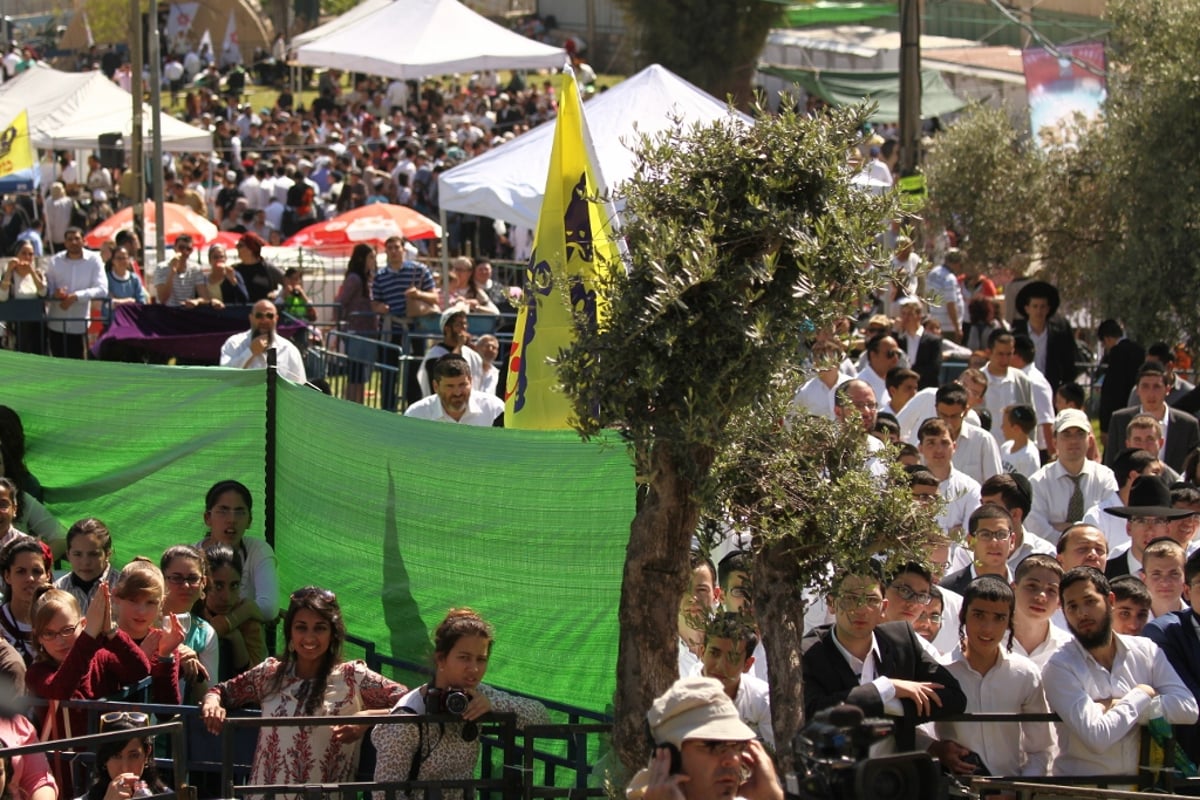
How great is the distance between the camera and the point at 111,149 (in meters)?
26.1

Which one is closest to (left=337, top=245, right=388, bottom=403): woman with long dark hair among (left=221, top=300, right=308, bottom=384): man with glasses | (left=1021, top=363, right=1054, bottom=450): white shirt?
(left=221, top=300, right=308, bottom=384): man with glasses

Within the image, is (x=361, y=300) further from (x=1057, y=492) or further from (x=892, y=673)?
(x=892, y=673)

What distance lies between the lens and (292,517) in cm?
859

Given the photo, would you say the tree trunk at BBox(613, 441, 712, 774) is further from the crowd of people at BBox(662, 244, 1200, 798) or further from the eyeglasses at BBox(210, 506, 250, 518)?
the eyeglasses at BBox(210, 506, 250, 518)

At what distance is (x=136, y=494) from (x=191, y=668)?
240 centimetres

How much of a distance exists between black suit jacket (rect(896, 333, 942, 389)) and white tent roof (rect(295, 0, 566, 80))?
11.3 m

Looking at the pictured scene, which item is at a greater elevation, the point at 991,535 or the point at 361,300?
the point at 991,535

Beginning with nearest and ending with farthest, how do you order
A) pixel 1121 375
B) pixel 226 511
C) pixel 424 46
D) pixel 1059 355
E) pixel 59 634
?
pixel 59 634
pixel 226 511
pixel 1121 375
pixel 1059 355
pixel 424 46

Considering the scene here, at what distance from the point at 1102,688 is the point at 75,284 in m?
12.8

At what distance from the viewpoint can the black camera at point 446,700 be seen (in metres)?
6.34

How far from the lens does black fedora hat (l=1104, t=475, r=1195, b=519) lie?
8.82 metres

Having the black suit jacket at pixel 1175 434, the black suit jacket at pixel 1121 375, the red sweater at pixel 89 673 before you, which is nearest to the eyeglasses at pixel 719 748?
the red sweater at pixel 89 673

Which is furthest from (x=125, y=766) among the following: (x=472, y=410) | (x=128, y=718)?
(x=472, y=410)

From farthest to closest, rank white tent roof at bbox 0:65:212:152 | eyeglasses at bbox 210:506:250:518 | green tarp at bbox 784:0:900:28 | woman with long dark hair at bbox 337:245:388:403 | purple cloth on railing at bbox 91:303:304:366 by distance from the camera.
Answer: green tarp at bbox 784:0:900:28 < white tent roof at bbox 0:65:212:152 < woman with long dark hair at bbox 337:245:388:403 < purple cloth on railing at bbox 91:303:304:366 < eyeglasses at bbox 210:506:250:518
